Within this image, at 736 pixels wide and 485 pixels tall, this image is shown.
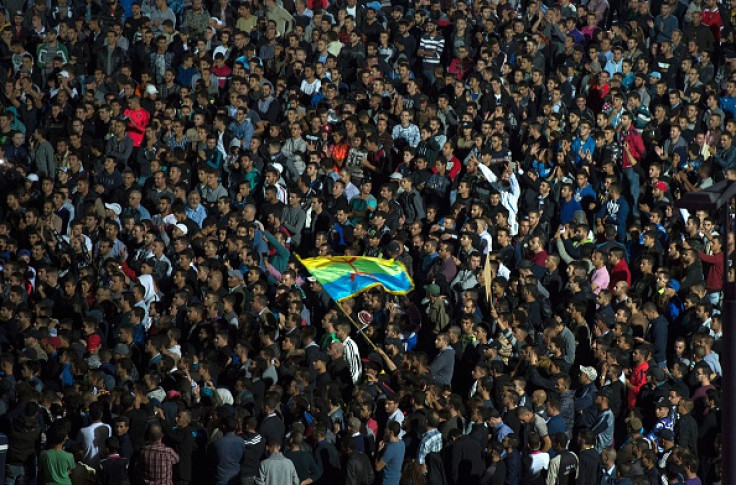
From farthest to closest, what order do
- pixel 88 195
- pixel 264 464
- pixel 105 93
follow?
pixel 105 93, pixel 88 195, pixel 264 464

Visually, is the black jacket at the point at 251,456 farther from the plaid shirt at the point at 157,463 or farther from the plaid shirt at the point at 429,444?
the plaid shirt at the point at 429,444

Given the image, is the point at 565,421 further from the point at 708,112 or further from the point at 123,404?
the point at 708,112

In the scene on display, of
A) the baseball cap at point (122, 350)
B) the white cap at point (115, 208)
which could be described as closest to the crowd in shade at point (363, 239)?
the white cap at point (115, 208)

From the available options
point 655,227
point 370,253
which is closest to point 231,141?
point 370,253

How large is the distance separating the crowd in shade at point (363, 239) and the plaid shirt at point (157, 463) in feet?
0.12

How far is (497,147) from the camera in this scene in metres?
24.3

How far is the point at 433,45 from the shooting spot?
27844 millimetres

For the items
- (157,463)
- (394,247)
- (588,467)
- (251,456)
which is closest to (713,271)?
(394,247)

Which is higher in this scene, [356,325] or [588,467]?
[356,325]

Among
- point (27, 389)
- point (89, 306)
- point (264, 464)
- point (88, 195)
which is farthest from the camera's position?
point (88, 195)

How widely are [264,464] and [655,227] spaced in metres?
7.54

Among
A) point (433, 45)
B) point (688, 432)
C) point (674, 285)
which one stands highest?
point (433, 45)

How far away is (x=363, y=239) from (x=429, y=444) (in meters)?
5.43

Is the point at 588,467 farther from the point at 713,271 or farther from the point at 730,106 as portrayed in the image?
the point at 730,106
